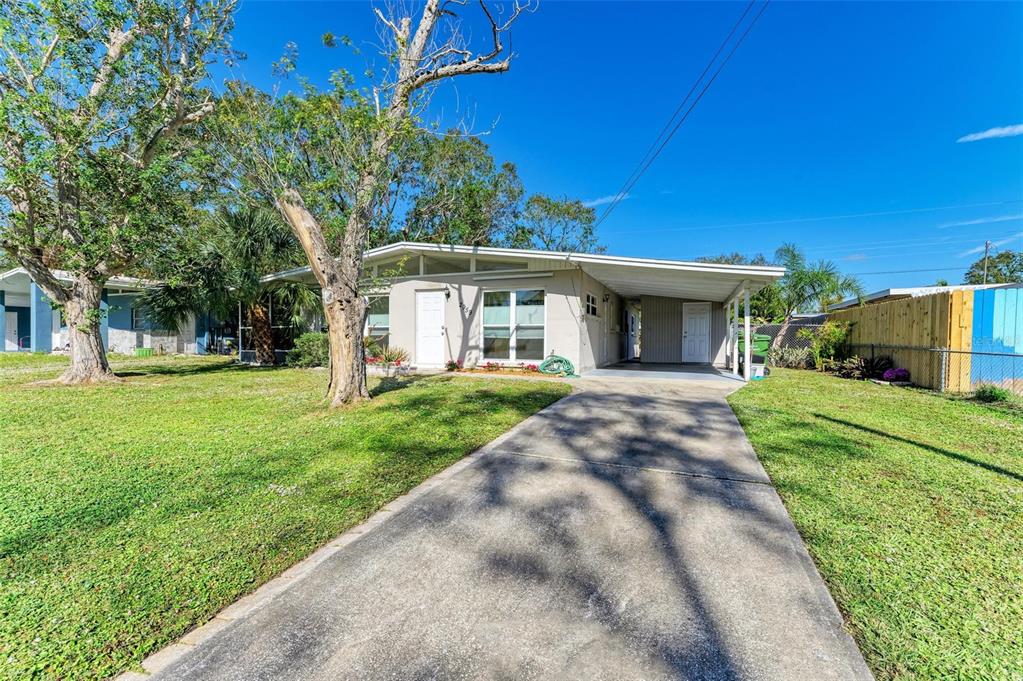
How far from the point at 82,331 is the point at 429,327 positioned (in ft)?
24.4

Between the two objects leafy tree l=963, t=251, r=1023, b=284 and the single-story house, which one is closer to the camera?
the single-story house

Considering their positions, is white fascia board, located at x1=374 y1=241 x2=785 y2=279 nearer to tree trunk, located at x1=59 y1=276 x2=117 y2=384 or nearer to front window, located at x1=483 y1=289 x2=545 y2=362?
front window, located at x1=483 y1=289 x2=545 y2=362

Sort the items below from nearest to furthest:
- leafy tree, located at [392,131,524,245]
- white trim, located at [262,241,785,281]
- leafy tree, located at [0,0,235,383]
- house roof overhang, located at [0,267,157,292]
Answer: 1. leafy tree, located at [0,0,235,383]
2. white trim, located at [262,241,785,281]
3. house roof overhang, located at [0,267,157,292]
4. leafy tree, located at [392,131,524,245]

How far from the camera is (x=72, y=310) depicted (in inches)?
356

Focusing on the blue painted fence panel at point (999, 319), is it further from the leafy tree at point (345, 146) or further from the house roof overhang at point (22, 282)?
the house roof overhang at point (22, 282)

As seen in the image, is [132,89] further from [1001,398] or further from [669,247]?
[669,247]

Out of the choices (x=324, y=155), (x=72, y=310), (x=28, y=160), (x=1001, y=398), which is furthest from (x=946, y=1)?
(x=72, y=310)

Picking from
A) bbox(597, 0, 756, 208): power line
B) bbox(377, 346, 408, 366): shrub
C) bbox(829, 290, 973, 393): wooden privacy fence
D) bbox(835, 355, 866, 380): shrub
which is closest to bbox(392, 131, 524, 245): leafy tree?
bbox(377, 346, 408, 366): shrub

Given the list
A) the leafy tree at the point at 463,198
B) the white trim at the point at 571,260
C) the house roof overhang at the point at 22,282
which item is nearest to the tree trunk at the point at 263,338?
the white trim at the point at 571,260

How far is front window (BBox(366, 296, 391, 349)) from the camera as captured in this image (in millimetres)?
13156

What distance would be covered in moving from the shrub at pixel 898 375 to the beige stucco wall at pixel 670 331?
19.9 feet

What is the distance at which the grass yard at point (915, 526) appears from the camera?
178cm

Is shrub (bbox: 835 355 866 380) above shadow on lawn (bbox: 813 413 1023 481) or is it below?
above

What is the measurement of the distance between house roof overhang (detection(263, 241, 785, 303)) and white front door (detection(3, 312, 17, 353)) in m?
17.8
